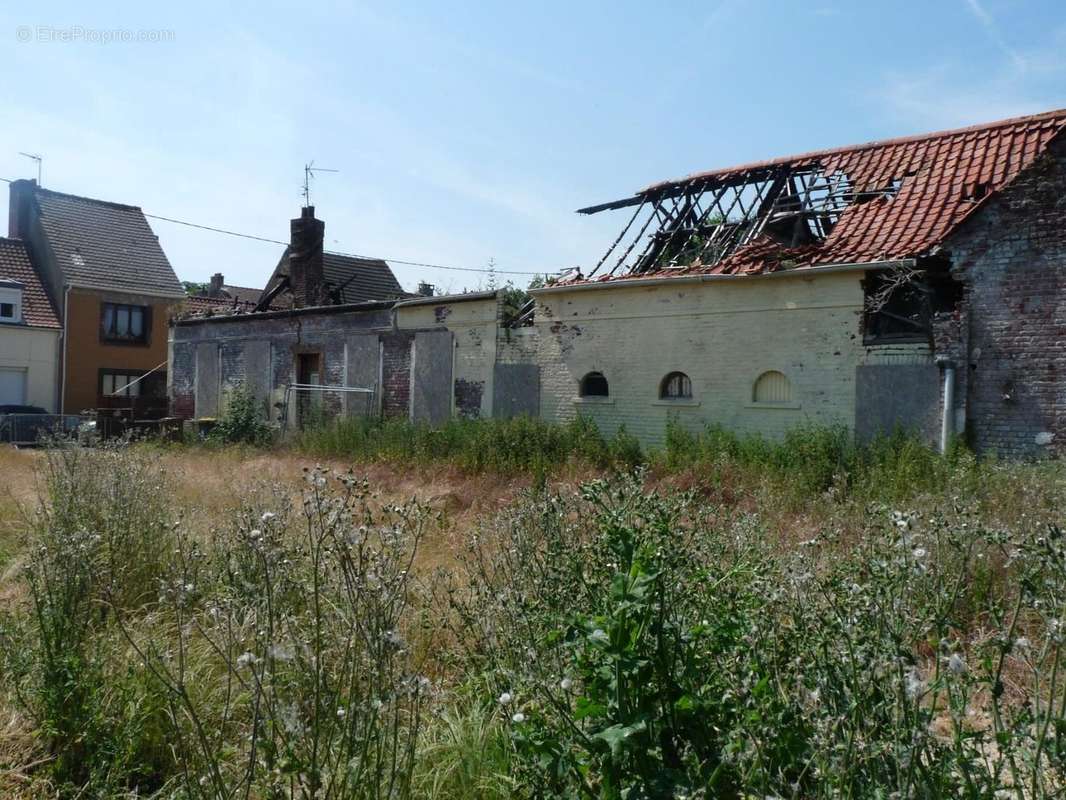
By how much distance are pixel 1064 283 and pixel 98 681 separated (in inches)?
481

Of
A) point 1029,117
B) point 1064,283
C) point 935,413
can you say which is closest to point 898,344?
point 935,413

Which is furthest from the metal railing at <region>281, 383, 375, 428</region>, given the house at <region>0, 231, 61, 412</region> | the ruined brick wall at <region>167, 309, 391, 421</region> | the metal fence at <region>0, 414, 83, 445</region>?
the house at <region>0, 231, 61, 412</region>

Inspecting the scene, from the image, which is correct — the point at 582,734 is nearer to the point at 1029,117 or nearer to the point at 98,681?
the point at 98,681

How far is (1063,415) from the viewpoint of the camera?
→ 458 inches

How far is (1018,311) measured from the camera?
1210cm

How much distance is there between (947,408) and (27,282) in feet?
100

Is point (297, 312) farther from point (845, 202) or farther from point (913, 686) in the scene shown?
point (913, 686)

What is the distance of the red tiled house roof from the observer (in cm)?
3025

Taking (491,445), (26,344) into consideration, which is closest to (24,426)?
(26,344)

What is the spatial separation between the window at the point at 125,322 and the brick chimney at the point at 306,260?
9.26 meters

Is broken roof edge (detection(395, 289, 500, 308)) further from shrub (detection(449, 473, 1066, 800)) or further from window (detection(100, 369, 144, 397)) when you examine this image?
window (detection(100, 369, 144, 397))

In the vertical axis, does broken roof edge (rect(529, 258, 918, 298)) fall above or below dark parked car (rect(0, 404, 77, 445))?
above

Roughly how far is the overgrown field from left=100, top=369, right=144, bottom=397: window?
26.3 m

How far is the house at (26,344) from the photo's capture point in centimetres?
2928
